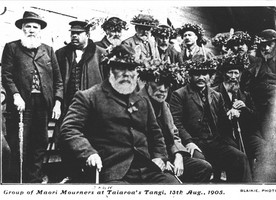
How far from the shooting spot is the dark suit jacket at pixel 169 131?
3832 mm

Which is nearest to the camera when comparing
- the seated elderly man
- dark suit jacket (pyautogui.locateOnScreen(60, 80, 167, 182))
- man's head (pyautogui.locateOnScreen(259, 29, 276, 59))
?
dark suit jacket (pyautogui.locateOnScreen(60, 80, 167, 182))

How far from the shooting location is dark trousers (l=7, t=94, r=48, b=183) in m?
3.71

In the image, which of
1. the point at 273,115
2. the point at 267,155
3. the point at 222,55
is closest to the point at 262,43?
the point at 222,55

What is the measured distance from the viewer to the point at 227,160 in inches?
154

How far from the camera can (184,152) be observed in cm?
386

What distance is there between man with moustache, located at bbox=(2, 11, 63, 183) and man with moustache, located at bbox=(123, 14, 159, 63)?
0.73m

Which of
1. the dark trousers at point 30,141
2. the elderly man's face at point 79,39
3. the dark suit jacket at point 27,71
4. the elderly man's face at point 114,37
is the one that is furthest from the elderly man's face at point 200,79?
the dark trousers at point 30,141

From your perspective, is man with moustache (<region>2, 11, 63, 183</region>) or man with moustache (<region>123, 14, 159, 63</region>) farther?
man with moustache (<region>123, 14, 159, 63</region>)

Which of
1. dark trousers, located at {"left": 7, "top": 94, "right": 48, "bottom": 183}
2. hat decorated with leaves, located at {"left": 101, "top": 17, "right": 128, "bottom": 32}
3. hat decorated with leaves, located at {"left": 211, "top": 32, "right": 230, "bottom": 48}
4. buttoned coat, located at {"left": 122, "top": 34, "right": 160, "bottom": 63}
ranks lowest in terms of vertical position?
dark trousers, located at {"left": 7, "top": 94, "right": 48, "bottom": 183}

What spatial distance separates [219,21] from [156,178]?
1.57 metres

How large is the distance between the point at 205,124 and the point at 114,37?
1.16m

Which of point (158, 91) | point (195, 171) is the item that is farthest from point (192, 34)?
point (195, 171)

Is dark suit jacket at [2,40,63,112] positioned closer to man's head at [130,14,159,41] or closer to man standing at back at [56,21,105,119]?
man standing at back at [56,21,105,119]

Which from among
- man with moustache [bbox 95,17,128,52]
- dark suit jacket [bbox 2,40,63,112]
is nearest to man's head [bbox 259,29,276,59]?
man with moustache [bbox 95,17,128,52]
